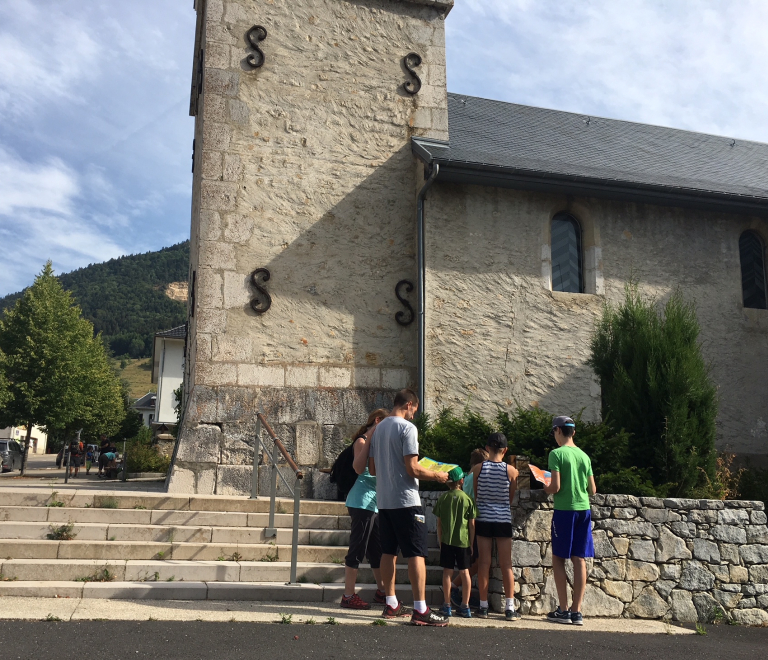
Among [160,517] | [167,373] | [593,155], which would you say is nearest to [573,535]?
[160,517]

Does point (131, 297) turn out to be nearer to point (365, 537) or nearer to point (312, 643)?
point (365, 537)

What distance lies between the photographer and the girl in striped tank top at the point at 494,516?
5762mm

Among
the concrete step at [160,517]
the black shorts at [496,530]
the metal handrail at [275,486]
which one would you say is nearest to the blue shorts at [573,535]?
the black shorts at [496,530]

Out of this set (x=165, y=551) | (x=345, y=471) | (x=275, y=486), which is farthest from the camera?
(x=275, y=486)

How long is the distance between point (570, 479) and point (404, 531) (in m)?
1.43

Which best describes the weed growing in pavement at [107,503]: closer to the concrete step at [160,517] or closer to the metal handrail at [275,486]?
the concrete step at [160,517]

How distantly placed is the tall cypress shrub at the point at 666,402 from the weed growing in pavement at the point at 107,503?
520 centimetres

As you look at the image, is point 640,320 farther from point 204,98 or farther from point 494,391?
point 204,98

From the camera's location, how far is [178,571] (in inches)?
237

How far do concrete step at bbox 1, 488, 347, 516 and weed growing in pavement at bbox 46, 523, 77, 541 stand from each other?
0.61m

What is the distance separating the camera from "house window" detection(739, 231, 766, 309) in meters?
11.5

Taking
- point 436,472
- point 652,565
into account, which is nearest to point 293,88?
point 436,472

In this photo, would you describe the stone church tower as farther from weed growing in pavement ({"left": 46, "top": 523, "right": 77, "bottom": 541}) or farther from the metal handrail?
weed growing in pavement ({"left": 46, "top": 523, "right": 77, "bottom": 541})

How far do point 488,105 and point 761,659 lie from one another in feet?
35.6
